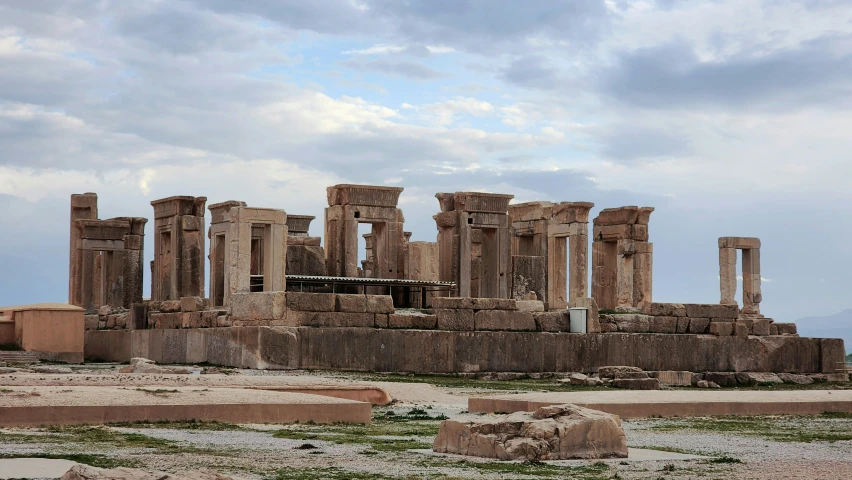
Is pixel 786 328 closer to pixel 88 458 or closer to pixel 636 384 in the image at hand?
pixel 636 384

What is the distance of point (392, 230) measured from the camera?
32906mm

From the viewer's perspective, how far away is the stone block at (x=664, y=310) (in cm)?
2931

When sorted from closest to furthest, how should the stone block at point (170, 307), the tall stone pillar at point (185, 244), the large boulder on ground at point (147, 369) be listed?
1. the large boulder on ground at point (147, 369)
2. the stone block at point (170, 307)
3. the tall stone pillar at point (185, 244)

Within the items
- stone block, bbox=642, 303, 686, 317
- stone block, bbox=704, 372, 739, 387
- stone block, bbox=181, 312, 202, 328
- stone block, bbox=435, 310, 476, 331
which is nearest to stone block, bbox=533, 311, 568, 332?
stone block, bbox=435, 310, 476, 331

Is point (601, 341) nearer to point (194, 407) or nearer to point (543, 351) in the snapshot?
point (543, 351)

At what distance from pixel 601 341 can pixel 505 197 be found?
7930 mm

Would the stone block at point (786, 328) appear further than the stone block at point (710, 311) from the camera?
Yes

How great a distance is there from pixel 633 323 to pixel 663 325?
877 mm

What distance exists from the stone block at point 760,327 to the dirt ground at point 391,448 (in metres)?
14.0

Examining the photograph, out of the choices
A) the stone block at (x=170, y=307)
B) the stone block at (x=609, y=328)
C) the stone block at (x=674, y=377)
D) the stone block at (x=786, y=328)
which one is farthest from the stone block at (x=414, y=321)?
the stone block at (x=786, y=328)

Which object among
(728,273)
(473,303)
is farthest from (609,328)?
(728,273)

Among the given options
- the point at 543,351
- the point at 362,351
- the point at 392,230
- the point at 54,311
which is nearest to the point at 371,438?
the point at 362,351

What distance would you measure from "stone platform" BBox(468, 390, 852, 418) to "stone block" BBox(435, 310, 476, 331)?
7967 millimetres

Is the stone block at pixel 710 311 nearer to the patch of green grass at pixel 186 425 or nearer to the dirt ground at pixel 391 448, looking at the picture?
the dirt ground at pixel 391 448
